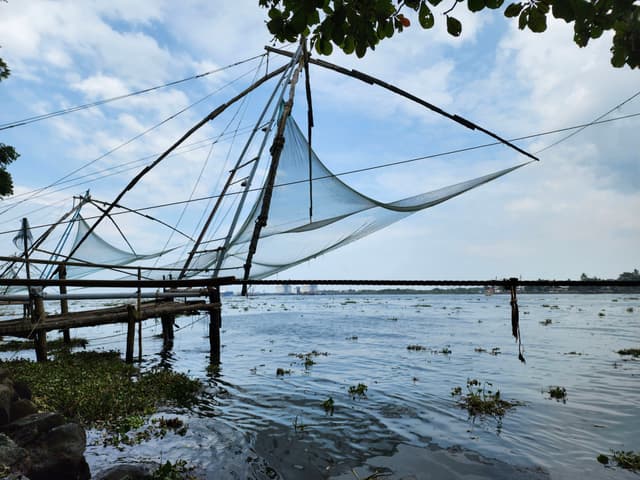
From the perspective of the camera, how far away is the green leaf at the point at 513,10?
2447 mm

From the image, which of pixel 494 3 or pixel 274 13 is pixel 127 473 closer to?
pixel 274 13

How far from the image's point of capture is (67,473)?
4035mm

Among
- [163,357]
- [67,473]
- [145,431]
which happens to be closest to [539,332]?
[163,357]

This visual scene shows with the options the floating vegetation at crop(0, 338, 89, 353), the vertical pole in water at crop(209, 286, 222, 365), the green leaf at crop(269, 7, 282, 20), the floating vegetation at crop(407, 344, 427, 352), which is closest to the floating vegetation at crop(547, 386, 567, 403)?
the floating vegetation at crop(407, 344, 427, 352)

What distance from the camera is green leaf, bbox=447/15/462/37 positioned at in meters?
2.35

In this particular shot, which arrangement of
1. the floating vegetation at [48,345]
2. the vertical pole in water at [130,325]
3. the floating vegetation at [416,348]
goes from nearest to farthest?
the vertical pole in water at [130,325] < the floating vegetation at [48,345] < the floating vegetation at [416,348]

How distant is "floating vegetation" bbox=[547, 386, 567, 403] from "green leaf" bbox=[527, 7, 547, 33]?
8636 mm

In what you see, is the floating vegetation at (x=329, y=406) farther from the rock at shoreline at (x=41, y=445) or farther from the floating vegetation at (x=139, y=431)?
the rock at shoreline at (x=41, y=445)

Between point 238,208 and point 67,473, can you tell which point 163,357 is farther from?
point 67,473

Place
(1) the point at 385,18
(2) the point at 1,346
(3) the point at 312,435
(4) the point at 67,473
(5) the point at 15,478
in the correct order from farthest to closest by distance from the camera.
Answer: (2) the point at 1,346 < (3) the point at 312,435 < (4) the point at 67,473 < (5) the point at 15,478 < (1) the point at 385,18

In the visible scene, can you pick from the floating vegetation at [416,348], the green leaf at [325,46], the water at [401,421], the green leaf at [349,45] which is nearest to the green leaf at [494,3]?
the green leaf at [349,45]

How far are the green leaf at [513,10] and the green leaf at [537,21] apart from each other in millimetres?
119

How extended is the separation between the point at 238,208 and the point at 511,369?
954cm

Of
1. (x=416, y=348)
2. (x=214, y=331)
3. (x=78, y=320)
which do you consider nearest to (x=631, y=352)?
(x=416, y=348)
